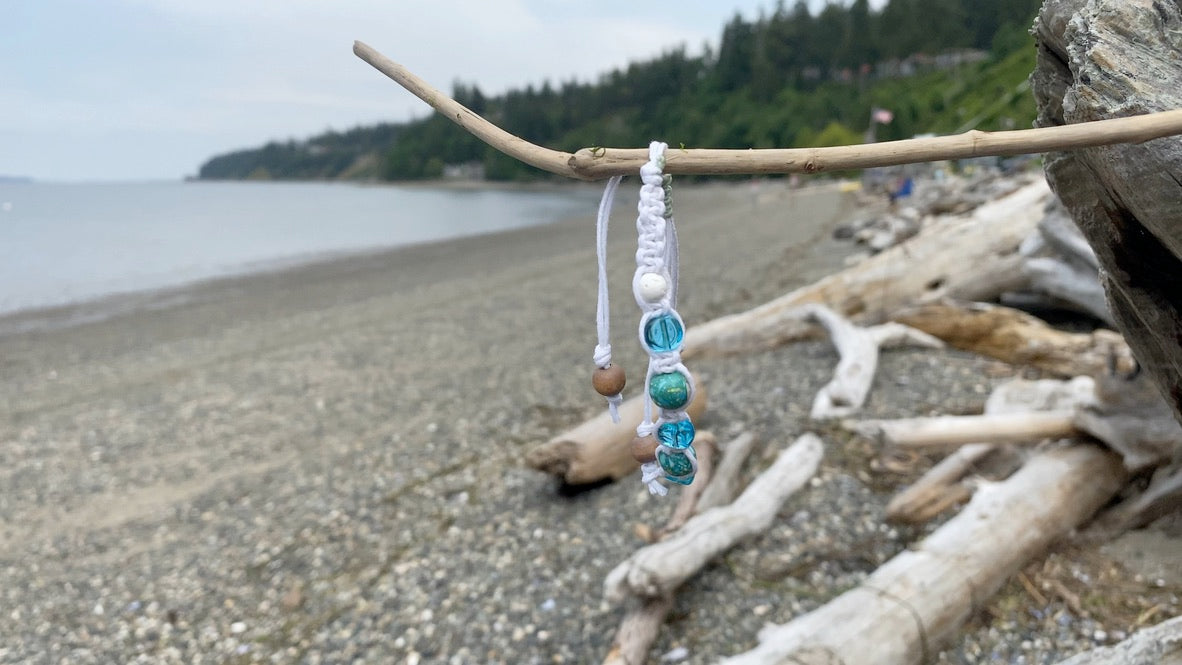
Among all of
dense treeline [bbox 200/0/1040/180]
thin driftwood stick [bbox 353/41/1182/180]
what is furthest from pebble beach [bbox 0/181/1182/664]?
dense treeline [bbox 200/0/1040/180]

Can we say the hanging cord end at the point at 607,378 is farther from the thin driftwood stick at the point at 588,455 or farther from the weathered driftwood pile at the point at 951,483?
the thin driftwood stick at the point at 588,455

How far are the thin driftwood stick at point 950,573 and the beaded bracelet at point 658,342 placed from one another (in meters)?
1.45

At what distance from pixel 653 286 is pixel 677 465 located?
0.51 metres

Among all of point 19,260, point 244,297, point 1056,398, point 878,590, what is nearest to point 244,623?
point 878,590

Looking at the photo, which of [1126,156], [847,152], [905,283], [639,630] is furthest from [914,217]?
[847,152]

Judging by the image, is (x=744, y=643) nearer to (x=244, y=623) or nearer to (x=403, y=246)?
(x=244, y=623)

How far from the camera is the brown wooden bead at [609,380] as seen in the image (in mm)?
1920

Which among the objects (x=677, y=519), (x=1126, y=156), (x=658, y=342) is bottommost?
(x=677, y=519)

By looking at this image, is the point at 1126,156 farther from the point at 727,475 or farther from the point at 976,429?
the point at 727,475

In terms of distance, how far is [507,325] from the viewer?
40.8ft

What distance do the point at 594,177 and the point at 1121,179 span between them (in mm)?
1376

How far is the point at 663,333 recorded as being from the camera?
6.12 ft

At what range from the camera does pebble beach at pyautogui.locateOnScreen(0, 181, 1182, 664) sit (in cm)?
383

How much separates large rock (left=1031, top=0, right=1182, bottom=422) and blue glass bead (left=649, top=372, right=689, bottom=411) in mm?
1132
